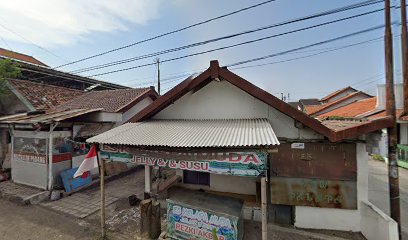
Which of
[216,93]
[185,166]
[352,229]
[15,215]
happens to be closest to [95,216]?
[15,215]

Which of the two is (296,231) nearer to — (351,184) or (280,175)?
(280,175)

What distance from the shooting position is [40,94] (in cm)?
1350

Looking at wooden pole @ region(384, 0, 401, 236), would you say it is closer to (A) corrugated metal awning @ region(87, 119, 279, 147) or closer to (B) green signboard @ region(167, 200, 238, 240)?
(A) corrugated metal awning @ region(87, 119, 279, 147)

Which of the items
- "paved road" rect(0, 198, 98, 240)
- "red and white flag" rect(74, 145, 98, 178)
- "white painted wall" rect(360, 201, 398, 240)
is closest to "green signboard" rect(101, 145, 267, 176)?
"red and white flag" rect(74, 145, 98, 178)

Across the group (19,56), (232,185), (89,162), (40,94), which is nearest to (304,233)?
(232,185)

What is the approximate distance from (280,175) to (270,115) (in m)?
1.98

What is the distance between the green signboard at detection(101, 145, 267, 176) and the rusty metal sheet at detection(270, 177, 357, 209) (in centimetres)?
236

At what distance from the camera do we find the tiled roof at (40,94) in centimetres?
1226

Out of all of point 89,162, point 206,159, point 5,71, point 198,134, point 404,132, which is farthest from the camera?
point 5,71

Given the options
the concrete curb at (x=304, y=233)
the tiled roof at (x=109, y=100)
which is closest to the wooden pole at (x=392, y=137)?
the concrete curb at (x=304, y=233)

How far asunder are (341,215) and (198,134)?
16.7 feet

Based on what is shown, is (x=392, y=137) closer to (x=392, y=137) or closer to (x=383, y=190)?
(x=392, y=137)

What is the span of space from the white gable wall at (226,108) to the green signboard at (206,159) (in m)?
2.50

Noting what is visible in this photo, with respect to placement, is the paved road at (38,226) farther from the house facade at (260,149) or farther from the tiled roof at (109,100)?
the tiled roof at (109,100)
